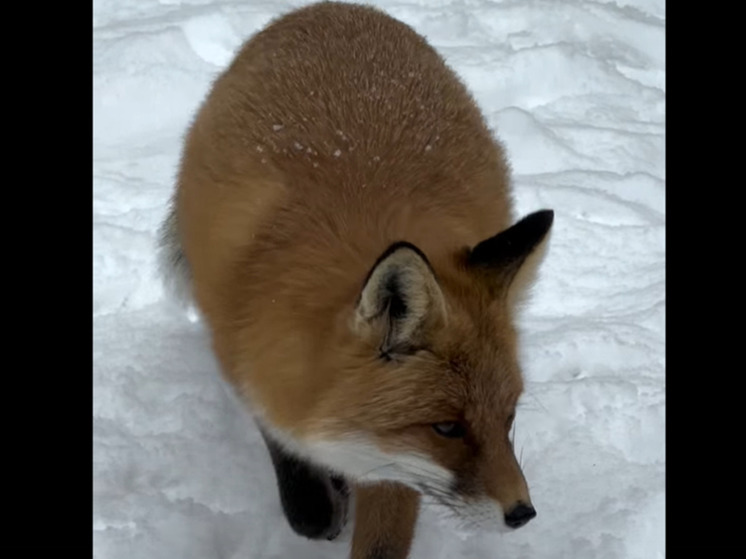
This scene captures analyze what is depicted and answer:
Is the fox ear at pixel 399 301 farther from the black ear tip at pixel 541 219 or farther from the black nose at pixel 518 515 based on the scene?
the black nose at pixel 518 515

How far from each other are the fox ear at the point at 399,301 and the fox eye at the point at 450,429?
0.82ft

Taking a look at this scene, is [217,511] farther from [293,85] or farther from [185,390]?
[293,85]

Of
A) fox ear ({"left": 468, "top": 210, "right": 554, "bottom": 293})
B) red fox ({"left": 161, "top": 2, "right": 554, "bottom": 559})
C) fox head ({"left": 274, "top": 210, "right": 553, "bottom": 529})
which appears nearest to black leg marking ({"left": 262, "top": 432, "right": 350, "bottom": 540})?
red fox ({"left": 161, "top": 2, "right": 554, "bottom": 559})

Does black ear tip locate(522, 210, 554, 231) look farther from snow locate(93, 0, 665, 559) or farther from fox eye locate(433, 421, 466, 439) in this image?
snow locate(93, 0, 665, 559)

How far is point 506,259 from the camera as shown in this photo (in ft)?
9.66

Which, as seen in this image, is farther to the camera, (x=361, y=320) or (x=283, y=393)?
(x=283, y=393)

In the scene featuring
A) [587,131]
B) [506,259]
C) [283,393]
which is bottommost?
[587,131]

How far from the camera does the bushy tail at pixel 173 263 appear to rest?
4.41 metres

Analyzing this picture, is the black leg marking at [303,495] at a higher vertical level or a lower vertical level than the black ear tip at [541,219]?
lower

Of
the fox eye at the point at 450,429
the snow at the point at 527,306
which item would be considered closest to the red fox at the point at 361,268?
the fox eye at the point at 450,429

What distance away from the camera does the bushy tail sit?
4406 mm

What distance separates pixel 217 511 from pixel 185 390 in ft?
2.30

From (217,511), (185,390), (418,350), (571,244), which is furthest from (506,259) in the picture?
(571,244)

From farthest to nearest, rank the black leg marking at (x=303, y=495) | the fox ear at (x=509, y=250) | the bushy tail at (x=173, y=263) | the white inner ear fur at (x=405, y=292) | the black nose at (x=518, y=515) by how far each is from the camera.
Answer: the bushy tail at (x=173, y=263), the black leg marking at (x=303, y=495), the fox ear at (x=509, y=250), the black nose at (x=518, y=515), the white inner ear fur at (x=405, y=292)
